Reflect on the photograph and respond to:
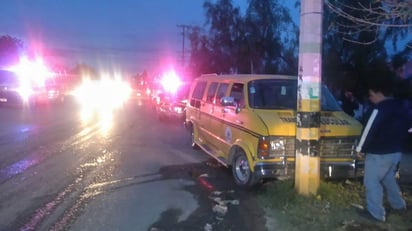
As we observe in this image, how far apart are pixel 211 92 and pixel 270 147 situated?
3.02 metres

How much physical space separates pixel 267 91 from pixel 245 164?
54.8 inches

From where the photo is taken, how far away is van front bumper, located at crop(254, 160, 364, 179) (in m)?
6.96

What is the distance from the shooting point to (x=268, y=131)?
6922 mm

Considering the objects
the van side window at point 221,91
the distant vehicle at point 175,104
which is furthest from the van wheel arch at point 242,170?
the distant vehicle at point 175,104

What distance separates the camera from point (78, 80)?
4941 centimetres

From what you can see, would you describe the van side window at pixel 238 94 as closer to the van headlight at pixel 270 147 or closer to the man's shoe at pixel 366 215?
the van headlight at pixel 270 147

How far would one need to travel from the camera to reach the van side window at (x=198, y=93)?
1048 centimetres

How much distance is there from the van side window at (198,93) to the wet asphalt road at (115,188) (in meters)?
1.23

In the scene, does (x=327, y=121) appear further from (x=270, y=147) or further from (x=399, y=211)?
(x=399, y=211)

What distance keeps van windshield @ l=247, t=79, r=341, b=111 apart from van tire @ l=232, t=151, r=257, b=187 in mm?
888

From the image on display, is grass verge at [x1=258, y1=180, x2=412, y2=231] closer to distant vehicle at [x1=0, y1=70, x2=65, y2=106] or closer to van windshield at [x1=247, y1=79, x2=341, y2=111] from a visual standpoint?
van windshield at [x1=247, y1=79, x2=341, y2=111]

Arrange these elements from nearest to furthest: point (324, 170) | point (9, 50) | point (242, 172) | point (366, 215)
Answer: point (366, 215) → point (324, 170) → point (242, 172) → point (9, 50)

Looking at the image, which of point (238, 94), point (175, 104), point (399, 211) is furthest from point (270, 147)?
point (175, 104)

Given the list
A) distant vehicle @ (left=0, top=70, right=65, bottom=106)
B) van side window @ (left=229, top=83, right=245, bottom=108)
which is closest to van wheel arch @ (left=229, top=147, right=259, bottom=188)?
van side window @ (left=229, top=83, right=245, bottom=108)
